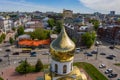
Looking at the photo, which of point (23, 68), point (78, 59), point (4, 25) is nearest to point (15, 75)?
point (23, 68)

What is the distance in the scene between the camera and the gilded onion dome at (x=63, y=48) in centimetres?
1373

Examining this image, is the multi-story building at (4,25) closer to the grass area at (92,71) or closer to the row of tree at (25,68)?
the row of tree at (25,68)

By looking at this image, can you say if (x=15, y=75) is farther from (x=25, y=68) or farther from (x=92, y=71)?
(x=92, y=71)

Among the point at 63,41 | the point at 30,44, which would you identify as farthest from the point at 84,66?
the point at 63,41

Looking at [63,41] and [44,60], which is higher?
[63,41]

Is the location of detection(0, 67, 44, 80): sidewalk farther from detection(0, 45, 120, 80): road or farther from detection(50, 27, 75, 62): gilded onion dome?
detection(50, 27, 75, 62): gilded onion dome

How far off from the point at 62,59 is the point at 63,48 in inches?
34.3

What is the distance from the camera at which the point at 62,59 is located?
547 inches

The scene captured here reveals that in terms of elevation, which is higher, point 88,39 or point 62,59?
point 62,59

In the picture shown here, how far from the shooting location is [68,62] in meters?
14.1

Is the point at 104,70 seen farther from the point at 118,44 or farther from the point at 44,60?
the point at 118,44

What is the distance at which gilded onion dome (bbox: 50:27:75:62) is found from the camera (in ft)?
45.1

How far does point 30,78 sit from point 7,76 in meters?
4.17

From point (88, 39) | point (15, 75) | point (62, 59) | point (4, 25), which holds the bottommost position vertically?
point (15, 75)
